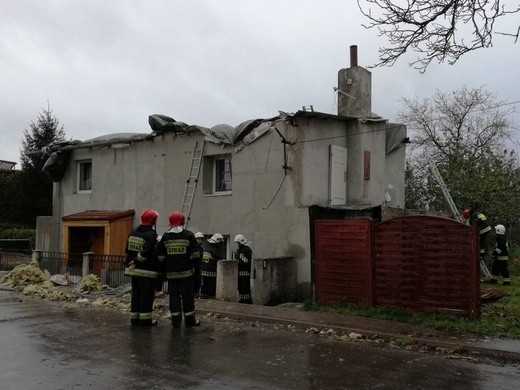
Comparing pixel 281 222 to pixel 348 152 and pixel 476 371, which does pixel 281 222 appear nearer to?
pixel 348 152

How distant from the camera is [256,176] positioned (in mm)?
14578

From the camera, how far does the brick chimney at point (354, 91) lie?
15.4 meters

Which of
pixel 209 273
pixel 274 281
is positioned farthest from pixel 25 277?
pixel 274 281

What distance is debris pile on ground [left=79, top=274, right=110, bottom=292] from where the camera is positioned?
1399 centimetres

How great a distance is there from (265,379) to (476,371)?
2.67m

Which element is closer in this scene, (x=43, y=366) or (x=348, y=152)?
(x=43, y=366)

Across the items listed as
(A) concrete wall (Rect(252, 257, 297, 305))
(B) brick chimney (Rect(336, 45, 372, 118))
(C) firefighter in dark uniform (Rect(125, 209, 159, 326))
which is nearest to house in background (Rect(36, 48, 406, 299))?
(B) brick chimney (Rect(336, 45, 372, 118))

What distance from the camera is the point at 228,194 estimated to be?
15289 millimetres

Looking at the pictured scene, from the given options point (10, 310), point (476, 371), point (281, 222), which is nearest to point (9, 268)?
point (10, 310)

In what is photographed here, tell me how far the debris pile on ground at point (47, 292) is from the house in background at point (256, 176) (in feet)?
7.92

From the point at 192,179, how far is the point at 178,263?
7.01 meters

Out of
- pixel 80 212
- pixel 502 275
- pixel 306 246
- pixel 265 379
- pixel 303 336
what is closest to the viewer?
pixel 265 379

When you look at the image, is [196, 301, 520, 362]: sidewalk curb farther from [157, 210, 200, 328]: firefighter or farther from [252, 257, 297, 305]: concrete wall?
[157, 210, 200, 328]: firefighter

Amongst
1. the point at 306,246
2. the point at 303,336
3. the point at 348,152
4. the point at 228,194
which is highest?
the point at 348,152
